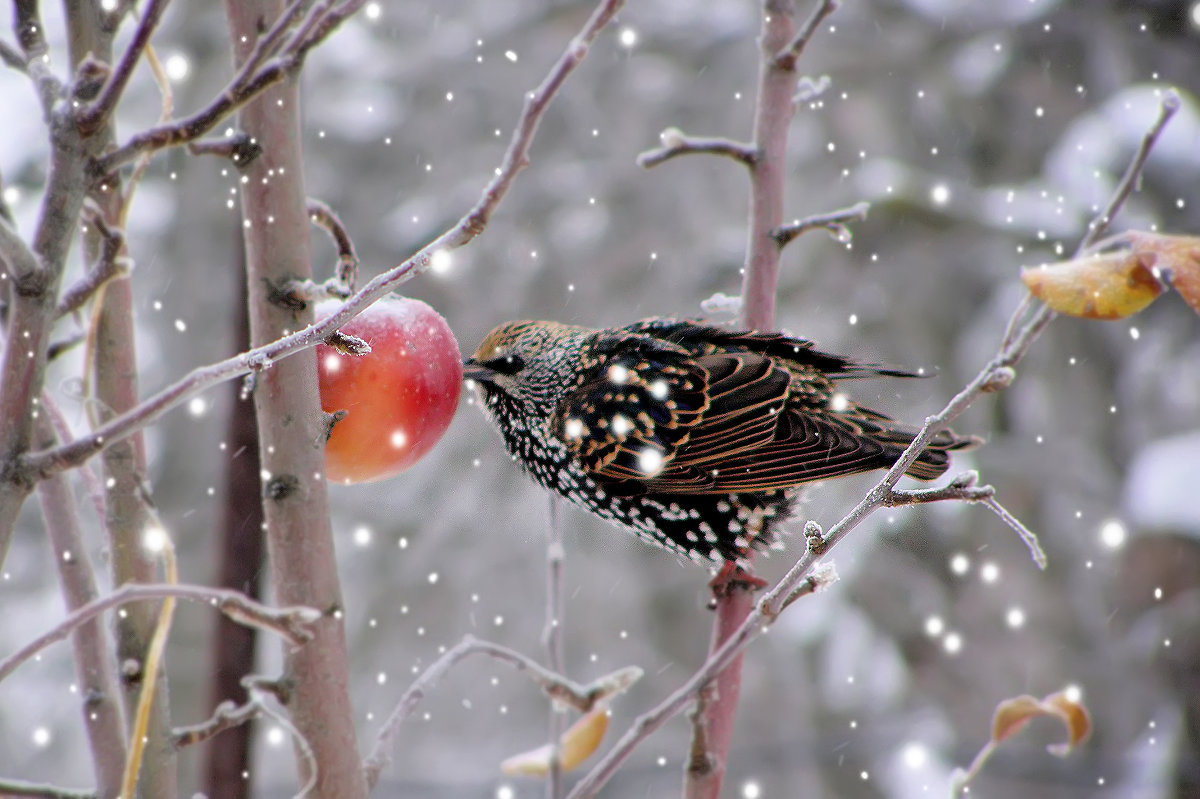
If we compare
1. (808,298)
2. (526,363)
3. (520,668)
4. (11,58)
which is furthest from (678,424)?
(808,298)

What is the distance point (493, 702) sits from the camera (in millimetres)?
1920

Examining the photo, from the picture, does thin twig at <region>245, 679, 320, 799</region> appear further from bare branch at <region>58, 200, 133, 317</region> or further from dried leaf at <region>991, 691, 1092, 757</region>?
dried leaf at <region>991, 691, 1092, 757</region>

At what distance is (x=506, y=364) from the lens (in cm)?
93

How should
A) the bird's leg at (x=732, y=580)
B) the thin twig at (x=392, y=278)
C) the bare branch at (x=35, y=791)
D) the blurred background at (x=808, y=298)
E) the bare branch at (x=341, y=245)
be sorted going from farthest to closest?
the blurred background at (x=808, y=298) < the bird's leg at (x=732, y=580) < the bare branch at (x=341, y=245) < the bare branch at (x=35, y=791) < the thin twig at (x=392, y=278)

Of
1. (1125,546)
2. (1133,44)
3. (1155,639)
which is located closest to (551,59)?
(1133,44)

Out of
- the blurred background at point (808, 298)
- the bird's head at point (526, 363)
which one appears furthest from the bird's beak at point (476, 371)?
the blurred background at point (808, 298)

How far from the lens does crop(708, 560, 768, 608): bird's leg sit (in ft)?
2.85

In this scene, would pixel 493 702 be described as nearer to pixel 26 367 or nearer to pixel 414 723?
pixel 414 723

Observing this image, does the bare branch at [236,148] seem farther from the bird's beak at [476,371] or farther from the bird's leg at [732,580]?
the bird's leg at [732,580]

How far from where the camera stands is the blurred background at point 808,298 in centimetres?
170

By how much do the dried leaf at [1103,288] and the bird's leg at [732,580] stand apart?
0.41 m

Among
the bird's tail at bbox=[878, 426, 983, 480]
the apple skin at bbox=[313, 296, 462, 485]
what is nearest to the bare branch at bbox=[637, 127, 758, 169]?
the apple skin at bbox=[313, 296, 462, 485]

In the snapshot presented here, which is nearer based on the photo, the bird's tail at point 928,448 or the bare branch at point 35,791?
the bare branch at point 35,791

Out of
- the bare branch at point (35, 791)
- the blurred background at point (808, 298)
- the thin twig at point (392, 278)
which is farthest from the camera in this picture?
the blurred background at point (808, 298)
